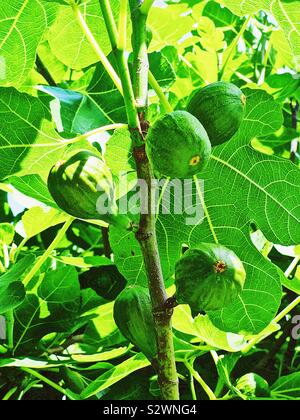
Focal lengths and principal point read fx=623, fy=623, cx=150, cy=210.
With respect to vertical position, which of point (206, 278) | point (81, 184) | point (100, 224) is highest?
point (81, 184)

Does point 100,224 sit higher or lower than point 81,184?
lower

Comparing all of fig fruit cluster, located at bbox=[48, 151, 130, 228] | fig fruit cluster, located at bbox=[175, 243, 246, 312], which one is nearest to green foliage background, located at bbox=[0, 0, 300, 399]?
fig fruit cluster, located at bbox=[48, 151, 130, 228]

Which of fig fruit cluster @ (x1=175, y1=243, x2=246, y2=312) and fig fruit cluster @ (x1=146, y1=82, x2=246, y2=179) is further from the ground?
fig fruit cluster @ (x1=146, y1=82, x2=246, y2=179)

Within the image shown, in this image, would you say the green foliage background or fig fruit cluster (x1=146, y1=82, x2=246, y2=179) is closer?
fig fruit cluster (x1=146, y1=82, x2=246, y2=179)

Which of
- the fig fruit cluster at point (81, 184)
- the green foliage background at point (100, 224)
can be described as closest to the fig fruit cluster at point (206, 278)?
the fig fruit cluster at point (81, 184)

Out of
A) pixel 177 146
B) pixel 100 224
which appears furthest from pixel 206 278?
pixel 100 224

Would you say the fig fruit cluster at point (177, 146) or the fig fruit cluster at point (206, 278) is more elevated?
the fig fruit cluster at point (177, 146)

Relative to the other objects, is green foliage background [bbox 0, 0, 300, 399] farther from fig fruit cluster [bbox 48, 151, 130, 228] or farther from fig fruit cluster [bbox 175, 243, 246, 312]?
fig fruit cluster [bbox 175, 243, 246, 312]

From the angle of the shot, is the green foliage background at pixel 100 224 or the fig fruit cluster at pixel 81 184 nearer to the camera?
the fig fruit cluster at pixel 81 184

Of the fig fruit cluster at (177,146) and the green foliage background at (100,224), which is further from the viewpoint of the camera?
the green foliage background at (100,224)

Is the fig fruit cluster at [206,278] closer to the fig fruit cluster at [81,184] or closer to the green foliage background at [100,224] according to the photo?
the fig fruit cluster at [81,184]

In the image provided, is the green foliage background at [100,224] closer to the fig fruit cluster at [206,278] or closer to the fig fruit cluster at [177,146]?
the fig fruit cluster at [177,146]

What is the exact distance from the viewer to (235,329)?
163 cm

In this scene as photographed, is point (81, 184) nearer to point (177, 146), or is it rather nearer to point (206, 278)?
point (177, 146)
